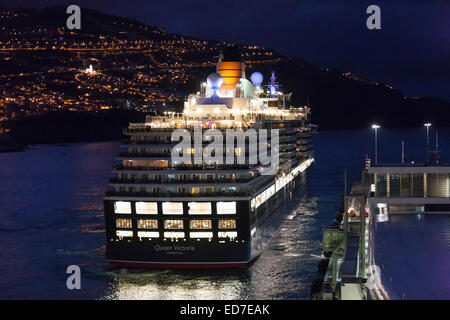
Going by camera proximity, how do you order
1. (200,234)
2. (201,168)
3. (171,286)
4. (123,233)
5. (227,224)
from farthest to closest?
1. (201,168)
2. (123,233)
3. (227,224)
4. (200,234)
5. (171,286)

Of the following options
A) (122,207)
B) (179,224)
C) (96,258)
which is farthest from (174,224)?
(96,258)

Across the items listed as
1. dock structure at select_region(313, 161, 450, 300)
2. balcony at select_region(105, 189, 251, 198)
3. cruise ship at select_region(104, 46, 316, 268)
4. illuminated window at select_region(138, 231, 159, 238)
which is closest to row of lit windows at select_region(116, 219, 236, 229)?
cruise ship at select_region(104, 46, 316, 268)

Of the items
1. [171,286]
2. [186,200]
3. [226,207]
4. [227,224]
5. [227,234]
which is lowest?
[171,286]

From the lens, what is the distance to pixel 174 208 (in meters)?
26.3

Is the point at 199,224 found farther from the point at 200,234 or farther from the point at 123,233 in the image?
the point at 123,233

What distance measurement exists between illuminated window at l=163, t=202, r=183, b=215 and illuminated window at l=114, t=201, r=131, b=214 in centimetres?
140

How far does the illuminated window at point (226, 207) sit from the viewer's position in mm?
26411

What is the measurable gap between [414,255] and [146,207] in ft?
38.0

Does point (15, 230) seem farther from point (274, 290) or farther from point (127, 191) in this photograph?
point (274, 290)

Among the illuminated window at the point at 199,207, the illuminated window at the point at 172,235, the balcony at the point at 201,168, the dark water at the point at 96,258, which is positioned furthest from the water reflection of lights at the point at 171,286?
the balcony at the point at 201,168

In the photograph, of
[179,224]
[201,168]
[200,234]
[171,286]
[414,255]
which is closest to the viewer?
[414,255]

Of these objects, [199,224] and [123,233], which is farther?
[123,233]

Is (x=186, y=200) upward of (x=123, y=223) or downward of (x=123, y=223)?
upward

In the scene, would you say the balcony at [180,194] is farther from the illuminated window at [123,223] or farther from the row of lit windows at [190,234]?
the row of lit windows at [190,234]
